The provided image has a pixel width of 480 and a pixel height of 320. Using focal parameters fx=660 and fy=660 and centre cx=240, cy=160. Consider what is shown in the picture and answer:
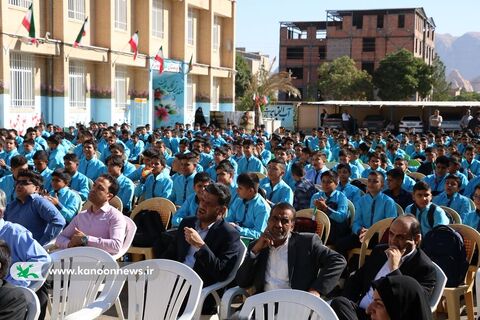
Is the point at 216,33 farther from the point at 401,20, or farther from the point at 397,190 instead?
the point at 401,20

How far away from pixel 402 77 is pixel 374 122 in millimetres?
19495

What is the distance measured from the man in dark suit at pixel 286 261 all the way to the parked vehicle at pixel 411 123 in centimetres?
3152

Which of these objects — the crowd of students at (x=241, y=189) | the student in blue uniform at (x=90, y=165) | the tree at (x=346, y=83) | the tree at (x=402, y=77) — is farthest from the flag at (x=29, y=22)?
the tree at (x=402, y=77)

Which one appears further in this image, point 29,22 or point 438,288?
point 29,22

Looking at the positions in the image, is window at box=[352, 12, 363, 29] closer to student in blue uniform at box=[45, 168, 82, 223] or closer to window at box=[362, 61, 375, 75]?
window at box=[362, 61, 375, 75]

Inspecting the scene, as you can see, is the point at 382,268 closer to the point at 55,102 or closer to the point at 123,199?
the point at 123,199

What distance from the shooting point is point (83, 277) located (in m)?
4.70

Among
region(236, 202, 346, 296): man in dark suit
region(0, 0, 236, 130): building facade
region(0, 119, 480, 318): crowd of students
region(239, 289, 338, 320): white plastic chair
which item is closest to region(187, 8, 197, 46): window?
region(0, 0, 236, 130): building facade

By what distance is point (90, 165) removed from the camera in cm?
1004

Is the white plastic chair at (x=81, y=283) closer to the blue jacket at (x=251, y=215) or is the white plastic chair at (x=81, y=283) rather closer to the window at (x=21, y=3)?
the blue jacket at (x=251, y=215)

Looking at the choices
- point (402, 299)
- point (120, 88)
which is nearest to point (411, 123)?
point (120, 88)

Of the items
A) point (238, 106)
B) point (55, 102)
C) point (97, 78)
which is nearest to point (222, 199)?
point (55, 102)

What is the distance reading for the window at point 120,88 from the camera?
28.3 m

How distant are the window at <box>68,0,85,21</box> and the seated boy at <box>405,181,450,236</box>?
20.3 m
